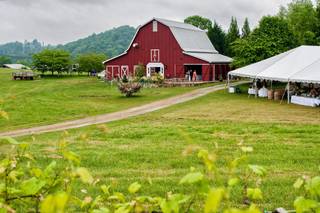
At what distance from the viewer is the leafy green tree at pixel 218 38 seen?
56959mm

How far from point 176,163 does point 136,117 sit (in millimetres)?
10700

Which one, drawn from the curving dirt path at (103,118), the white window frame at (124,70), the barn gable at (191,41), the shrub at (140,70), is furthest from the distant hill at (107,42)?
the curving dirt path at (103,118)

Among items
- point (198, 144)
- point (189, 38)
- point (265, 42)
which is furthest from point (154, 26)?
point (198, 144)

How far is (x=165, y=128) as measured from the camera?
53.6ft

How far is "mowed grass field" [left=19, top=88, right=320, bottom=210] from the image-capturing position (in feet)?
28.1

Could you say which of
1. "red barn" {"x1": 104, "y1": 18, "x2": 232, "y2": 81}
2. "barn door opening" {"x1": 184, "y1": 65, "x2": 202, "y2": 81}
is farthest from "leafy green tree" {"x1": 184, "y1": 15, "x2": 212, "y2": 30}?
"barn door opening" {"x1": 184, "y1": 65, "x2": 202, "y2": 81}

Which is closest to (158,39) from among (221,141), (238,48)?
(238,48)

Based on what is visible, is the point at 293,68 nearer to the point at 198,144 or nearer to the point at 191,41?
the point at 198,144

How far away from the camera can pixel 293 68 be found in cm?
2612

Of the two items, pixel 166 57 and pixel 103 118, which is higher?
pixel 166 57

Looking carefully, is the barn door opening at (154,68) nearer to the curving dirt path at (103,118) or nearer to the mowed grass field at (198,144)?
the curving dirt path at (103,118)

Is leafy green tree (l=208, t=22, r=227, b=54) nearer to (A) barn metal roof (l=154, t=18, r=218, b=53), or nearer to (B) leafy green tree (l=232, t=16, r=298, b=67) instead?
(A) barn metal roof (l=154, t=18, r=218, b=53)

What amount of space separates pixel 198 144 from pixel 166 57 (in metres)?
33.7

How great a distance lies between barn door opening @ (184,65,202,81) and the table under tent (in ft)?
40.1
